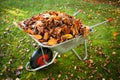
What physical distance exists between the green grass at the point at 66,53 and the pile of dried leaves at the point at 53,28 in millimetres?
1088

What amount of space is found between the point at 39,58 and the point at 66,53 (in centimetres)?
106

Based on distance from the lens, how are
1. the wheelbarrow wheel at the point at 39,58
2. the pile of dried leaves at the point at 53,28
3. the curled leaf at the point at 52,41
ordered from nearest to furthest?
the curled leaf at the point at 52,41 < the pile of dried leaves at the point at 53,28 < the wheelbarrow wheel at the point at 39,58

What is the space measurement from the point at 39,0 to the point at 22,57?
164 inches

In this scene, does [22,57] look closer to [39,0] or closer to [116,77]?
[116,77]

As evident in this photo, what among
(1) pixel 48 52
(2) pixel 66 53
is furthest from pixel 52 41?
(2) pixel 66 53

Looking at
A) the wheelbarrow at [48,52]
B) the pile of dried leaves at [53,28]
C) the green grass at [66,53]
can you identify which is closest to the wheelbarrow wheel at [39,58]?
the wheelbarrow at [48,52]

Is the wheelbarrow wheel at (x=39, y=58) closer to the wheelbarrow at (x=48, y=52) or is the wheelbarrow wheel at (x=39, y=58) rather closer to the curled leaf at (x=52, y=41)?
the wheelbarrow at (x=48, y=52)

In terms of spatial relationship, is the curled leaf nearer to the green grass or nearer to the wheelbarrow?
the wheelbarrow

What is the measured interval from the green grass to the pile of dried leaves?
1.09 m

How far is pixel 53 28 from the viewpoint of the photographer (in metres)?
3.62

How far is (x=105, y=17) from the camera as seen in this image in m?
6.95

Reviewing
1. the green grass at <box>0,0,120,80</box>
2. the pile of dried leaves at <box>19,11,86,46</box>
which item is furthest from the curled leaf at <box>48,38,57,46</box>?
the green grass at <box>0,0,120,80</box>

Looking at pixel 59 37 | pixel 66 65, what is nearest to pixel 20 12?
pixel 66 65

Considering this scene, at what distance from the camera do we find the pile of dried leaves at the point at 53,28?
3.51 meters
